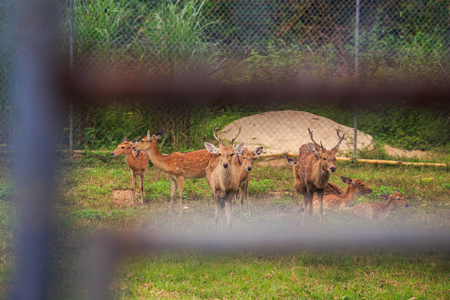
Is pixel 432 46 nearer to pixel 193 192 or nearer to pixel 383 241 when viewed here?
pixel 383 241

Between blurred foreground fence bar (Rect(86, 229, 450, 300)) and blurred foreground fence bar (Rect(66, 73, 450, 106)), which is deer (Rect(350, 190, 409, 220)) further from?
blurred foreground fence bar (Rect(66, 73, 450, 106))

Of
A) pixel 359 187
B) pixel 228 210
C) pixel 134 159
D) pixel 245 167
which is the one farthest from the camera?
pixel 134 159

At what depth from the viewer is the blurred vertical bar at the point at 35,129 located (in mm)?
890

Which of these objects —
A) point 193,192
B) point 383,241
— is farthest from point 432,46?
→ point 193,192

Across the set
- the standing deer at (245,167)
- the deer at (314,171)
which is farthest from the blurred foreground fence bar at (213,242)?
the standing deer at (245,167)

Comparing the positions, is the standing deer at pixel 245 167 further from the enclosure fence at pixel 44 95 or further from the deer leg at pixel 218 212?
the enclosure fence at pixel 44 95

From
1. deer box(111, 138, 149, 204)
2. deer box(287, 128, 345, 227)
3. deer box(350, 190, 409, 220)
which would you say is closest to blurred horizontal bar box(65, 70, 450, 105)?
deer box(287, 128, 345, 227)

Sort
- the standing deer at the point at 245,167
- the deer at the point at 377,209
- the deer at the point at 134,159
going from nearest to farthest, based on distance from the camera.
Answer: the deer at the point at 377,209 → the standing deer at the point at 245,167 → the deer at the point at 134,159

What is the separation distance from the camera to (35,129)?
889 millimetres

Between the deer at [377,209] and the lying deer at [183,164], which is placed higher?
the lying deer at [183,164]

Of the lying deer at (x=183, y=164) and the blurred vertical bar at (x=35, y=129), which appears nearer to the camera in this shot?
the blurred vertical bar at (x=35, y=129)

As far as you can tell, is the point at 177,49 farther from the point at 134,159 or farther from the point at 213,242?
the point at 134,159

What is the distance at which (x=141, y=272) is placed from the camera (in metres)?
3.75

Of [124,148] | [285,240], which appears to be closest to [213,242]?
[285,240]
